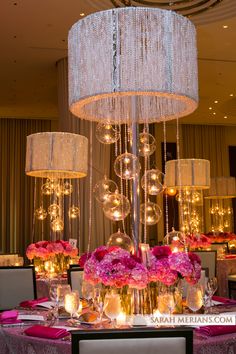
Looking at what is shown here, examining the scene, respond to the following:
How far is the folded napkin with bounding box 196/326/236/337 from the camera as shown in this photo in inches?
96.9

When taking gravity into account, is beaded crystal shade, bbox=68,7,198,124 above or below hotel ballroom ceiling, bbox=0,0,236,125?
below

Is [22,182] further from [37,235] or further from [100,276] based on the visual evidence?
[100,276]

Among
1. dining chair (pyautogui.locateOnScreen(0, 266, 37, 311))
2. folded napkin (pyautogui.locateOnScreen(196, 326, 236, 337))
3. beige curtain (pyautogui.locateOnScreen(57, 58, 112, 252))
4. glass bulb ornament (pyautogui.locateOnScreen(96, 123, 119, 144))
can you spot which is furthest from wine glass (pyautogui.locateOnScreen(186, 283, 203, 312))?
beige curtain (pyautogui.locateOnScreen(57, 58, 112, 252))

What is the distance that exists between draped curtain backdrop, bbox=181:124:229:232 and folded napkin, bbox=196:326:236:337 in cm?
1345

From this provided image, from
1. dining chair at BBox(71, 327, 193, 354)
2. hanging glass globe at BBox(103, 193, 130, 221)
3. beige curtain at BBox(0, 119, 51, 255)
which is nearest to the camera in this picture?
dining chair at BBox(71, 327, 193, 354)

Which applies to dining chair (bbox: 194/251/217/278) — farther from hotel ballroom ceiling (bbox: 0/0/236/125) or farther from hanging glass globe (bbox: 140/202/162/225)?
hanging glass globe (bbox: 140/202/162/225)

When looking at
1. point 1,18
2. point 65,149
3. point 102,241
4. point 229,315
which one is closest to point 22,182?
point 102,241

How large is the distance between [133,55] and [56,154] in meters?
2.60

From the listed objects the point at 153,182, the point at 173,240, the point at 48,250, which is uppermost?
the point at 153,182

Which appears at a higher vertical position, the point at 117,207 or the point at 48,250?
the point at 117,207

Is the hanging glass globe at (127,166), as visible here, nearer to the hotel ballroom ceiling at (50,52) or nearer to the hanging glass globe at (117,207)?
the hanging glass globe at (117,207)

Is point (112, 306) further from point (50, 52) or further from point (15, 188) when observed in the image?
point (15, 188)

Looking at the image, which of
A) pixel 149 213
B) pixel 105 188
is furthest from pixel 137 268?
pixel 105 188

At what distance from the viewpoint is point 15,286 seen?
4703mm
